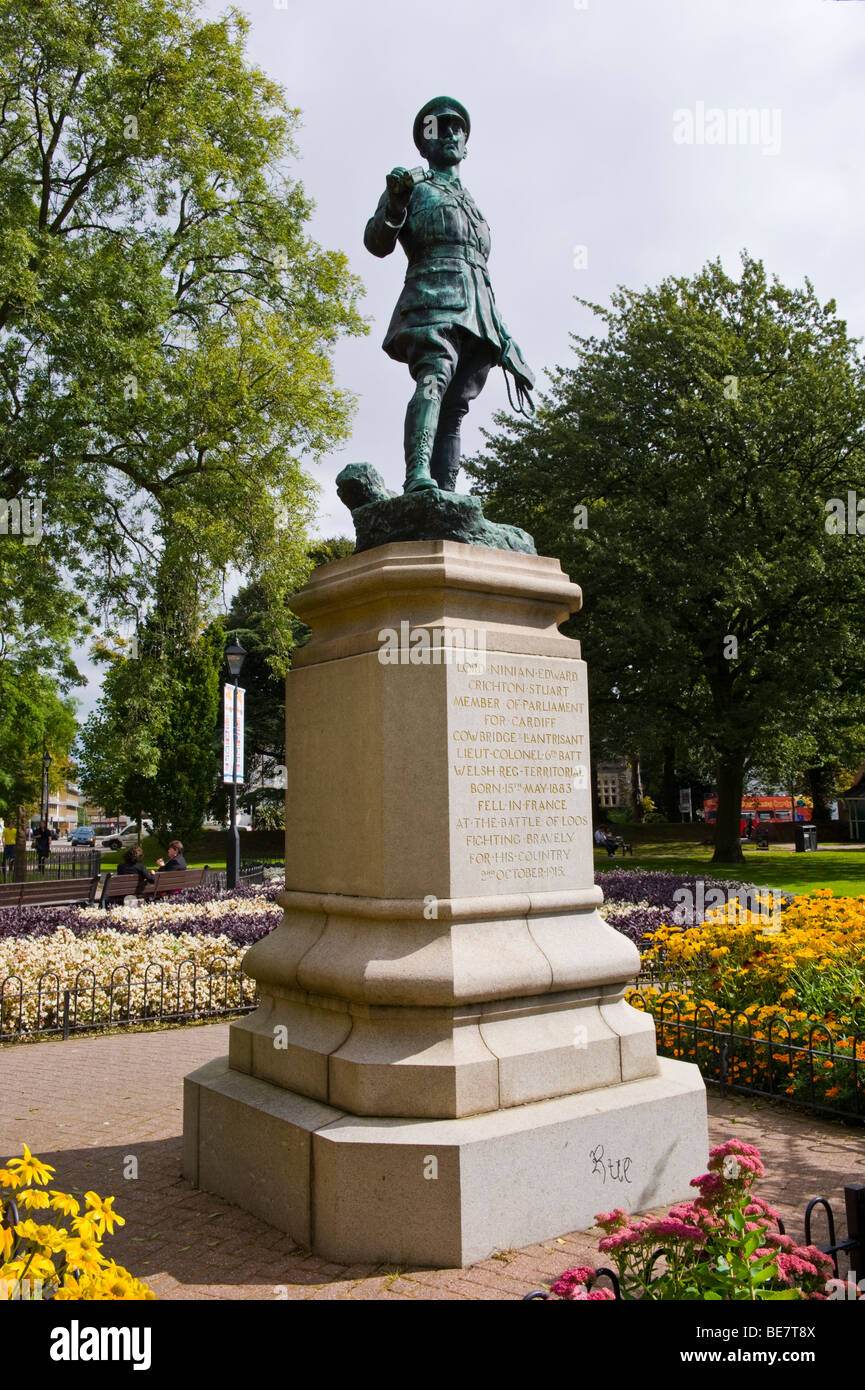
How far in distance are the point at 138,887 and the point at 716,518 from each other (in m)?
16.1

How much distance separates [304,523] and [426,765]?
50.9 feet

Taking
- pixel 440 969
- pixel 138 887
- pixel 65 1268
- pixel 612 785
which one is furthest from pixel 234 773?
pixel 612 785

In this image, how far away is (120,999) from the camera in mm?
9719

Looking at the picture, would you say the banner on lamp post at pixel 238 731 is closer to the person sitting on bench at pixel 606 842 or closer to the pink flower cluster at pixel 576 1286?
the pink flower cluster at pixel 576 1286

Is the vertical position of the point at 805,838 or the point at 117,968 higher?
the point at 117,968

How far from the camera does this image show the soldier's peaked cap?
6074 millimetres

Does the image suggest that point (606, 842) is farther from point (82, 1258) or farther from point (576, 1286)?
point (82, 1258)

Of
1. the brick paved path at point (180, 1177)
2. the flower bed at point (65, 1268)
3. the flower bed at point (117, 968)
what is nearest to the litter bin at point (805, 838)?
the flower bed at point (117, 968)

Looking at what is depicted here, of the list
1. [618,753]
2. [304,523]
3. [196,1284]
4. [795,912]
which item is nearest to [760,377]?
[618,753]

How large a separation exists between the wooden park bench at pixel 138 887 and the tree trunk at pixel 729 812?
15.3 metres

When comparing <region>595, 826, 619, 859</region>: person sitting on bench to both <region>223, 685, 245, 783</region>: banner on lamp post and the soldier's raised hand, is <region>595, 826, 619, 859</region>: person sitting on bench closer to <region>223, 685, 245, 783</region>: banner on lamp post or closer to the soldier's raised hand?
<region>223, 685, 245, 783</region>: banner on lamp post

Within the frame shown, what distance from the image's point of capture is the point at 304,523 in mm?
19766

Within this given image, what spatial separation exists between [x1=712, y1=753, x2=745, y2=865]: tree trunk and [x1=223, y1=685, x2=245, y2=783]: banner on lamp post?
46.8 feet

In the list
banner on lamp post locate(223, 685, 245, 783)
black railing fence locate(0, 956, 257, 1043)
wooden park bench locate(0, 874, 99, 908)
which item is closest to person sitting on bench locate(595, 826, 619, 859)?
banner on lamp post locate(223, 685, 245, 783)
